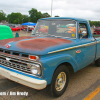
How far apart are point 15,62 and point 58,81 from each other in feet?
3.78

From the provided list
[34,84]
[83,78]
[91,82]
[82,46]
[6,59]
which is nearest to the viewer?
[34,84]

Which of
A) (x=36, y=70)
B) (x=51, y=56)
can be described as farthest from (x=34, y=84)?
(x=51, y=56)

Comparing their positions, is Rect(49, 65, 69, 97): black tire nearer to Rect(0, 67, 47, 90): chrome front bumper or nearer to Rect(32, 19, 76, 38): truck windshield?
Rect(0, 67, 47, 90): chrome front bumper

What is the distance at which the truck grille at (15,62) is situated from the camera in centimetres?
263

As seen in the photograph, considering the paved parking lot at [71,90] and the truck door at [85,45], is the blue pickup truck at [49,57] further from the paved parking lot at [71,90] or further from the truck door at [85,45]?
the paved parking lot at [71,90]

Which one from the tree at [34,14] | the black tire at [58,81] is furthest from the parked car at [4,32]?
the tree at [34,14]

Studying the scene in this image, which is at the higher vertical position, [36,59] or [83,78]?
[36,59]

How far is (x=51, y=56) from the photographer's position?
8.67ft

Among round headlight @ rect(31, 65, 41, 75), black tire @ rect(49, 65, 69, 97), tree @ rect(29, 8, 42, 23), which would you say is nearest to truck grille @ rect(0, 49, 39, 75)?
round headlight @ rect(31, 65, 41, 75)

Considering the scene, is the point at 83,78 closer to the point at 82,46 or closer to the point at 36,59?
the point at 82,46

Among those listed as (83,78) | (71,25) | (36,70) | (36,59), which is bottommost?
(83,78)

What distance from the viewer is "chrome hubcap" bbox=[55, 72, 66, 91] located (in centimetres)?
303

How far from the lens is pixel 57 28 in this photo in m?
3.92

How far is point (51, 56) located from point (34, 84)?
683 millimetres
